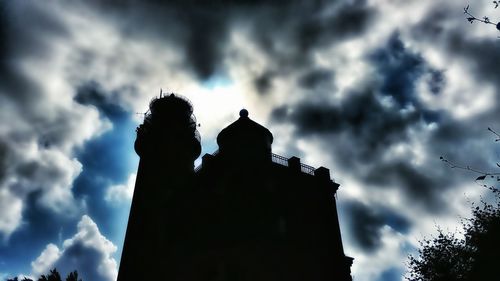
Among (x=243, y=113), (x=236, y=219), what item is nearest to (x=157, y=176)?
(x=243, y=113)

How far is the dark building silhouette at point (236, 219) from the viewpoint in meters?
24.0

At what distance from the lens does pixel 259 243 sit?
78.0ft

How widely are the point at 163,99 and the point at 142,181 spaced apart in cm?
894

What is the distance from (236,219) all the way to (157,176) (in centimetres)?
1206

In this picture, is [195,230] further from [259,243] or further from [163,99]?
[163,99]

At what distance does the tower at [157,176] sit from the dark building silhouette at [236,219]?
0.30 ft

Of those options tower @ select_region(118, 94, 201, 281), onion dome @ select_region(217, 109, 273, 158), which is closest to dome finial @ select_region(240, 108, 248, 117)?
onion dome @ select_region(217, 109, 273, 158)

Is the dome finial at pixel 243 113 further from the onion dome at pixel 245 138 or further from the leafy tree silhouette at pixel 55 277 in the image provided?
the leafy tree silhouette at pixel 55 277

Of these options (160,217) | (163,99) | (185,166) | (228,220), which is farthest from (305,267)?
(163,99)

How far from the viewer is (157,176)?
3397cm

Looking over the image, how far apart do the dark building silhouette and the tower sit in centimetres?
9

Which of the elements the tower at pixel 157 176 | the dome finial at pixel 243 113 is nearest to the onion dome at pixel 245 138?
the dome finial at pixel 243 113

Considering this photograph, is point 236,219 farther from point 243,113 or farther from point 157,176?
point 157,176

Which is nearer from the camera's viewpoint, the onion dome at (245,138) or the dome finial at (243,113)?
the onion dome at (245,138)
